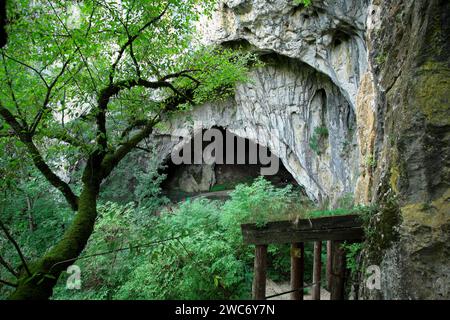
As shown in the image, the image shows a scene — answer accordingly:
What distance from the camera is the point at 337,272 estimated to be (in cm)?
325

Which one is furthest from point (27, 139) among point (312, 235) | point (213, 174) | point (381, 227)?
point (213, 174)

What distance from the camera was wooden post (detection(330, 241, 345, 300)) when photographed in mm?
3188

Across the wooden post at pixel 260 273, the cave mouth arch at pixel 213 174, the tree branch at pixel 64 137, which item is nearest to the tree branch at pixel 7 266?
the tree branch at pixel 64 137

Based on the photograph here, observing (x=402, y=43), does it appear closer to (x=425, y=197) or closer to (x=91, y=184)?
(x=425, y=197)

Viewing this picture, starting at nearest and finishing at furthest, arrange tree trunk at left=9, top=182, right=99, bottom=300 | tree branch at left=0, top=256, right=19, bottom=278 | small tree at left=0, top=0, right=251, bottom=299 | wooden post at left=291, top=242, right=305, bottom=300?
tree branch at left=0, top=256, right=19, bottom=278 < tree trunk at left=9, top=182, right=99, bottom=300 < small tree at left=0, top=0, right=251, bottom=299 < wooden post at left=291, top=242, right=305, bottom=300

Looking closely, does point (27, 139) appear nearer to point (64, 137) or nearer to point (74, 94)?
point (64, 137)

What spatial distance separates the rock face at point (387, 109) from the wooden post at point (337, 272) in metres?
0.49

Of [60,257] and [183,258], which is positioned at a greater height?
[60,257]

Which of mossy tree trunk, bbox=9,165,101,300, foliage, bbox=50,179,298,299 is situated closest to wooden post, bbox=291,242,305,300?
foliage, bbox=50,179,298,299

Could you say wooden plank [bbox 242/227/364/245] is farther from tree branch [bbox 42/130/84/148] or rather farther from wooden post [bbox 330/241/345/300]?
tree branch [bbox 42/130/84/148]

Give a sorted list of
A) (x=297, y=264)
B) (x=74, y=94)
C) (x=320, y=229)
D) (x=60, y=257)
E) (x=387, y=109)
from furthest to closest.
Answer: (x=297, y=264) < (x=74, y=94) < (x=387, y=109) < (x=320, y=229) < (x=60, y=257)

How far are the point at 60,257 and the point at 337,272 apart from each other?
2734 mm

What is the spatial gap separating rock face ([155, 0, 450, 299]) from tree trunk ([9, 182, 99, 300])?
1.75 meters
